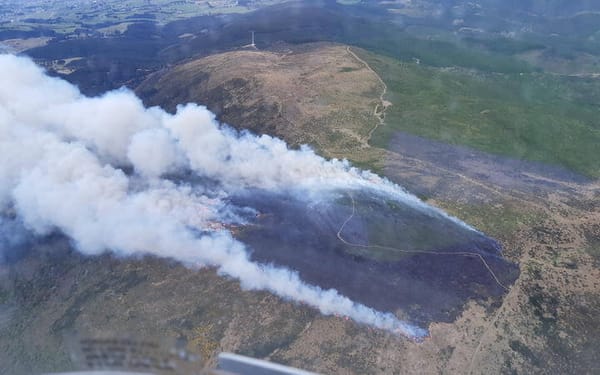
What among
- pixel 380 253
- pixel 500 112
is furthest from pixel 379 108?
pixel 380 253

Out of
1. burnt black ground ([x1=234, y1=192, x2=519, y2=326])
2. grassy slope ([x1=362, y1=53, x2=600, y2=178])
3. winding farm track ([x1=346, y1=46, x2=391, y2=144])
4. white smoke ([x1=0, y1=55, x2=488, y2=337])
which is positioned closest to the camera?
burnt black ground ([x1=234, y1=192, x2=519, y2=326])

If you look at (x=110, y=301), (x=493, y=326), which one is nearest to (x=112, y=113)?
(x=110, y=301)

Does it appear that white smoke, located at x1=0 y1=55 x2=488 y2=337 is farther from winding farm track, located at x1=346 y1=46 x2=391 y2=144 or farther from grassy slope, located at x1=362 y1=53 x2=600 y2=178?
grassy slope, located at x1=362 y1=53 x2=600 y2=178

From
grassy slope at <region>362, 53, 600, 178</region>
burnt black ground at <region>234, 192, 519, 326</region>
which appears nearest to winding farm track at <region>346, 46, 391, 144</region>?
grassy slope at <region>362, 53, 600, 178</region>

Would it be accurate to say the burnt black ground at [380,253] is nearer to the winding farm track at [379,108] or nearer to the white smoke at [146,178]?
the white smoke at [146,178]

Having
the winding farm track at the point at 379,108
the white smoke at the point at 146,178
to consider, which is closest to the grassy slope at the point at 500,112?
the winding farm track at the point at 379,108

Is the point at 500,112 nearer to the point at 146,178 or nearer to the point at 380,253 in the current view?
the point at 380,253
